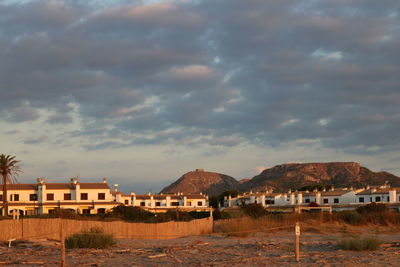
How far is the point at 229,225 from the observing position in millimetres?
37719

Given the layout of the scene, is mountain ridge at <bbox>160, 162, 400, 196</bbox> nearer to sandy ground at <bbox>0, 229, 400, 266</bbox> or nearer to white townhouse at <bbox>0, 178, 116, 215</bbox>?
white townhouse at <bbox>0, 178, 116, 215</bbox>

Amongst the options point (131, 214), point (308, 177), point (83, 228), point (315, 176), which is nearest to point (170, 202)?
point (131, 214)

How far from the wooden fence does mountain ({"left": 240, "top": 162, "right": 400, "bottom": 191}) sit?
122274 mm

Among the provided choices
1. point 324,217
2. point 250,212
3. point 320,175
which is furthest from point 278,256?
point 320,175

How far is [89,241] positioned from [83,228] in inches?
215

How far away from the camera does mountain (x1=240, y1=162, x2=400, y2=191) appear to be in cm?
16112

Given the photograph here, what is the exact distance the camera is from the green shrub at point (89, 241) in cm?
2441

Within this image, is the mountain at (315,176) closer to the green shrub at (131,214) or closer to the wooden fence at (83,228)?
the green shrub at (131,214)

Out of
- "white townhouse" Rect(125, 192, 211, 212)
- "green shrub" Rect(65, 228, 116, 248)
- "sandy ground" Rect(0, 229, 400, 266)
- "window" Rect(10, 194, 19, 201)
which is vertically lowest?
"white townhouse" Rect(125, 192, 211, 212)

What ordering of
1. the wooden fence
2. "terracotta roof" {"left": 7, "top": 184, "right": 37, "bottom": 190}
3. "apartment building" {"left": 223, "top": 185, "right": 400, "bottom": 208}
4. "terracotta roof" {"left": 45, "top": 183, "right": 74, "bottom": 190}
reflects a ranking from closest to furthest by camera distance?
Result: 1. the wooden fence
2. "terracotta roof" {"left": 7, "top": 184, "right": 37, "bottom": 190}
3. "terracotta roof" {"left": 45, "top": 183, "right": 74, "bottom": 190}
4. "apartment building" {"left": 223, "top": 185, "right": 400, "bottom": 208}

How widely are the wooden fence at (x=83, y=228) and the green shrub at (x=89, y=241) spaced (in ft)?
4.78

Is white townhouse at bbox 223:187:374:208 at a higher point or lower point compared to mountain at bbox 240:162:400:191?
lower

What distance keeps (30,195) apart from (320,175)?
117682mm

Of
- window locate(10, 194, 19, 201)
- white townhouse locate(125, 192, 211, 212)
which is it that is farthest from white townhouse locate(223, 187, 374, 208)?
window locate(10, 194, 19, 201)
